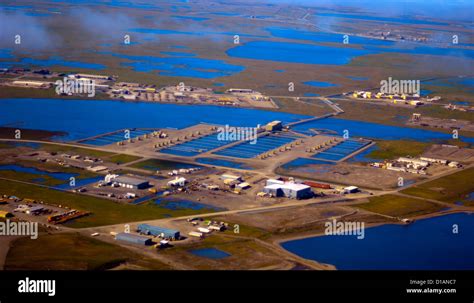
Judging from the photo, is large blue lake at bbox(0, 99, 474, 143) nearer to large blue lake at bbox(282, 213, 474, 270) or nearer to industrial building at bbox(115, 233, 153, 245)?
industrial building at bbox(115, 233, 153, 245)

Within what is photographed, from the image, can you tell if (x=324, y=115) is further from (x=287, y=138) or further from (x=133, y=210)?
(x=133, y=210)

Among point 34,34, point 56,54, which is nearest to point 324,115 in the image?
point 56,54

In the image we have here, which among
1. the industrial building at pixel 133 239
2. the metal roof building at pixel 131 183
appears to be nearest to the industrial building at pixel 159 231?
the industrial building at pixel 133 239

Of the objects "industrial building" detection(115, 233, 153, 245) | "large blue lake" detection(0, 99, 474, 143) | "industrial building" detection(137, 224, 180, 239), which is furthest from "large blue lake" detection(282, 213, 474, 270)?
"large blue lake" detection(0, 99, 474, 143)

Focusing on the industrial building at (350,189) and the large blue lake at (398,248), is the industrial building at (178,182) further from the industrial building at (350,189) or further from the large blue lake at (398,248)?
the large blue lake at (398,248)

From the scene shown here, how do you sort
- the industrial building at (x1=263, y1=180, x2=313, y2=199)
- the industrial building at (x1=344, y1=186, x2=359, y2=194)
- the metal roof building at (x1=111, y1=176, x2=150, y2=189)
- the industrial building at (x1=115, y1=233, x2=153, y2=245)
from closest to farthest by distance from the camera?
the industrial building at (x1=115, y1=233, x2=153, y2=245), the industrial building at (x1=263, y1=180, x2=313, y2=199), the metal roof building at (x1=111, y1=176, x2=150, y2=189), the industrial building at (x1=344, y1=186, x2=359, y2=194)
